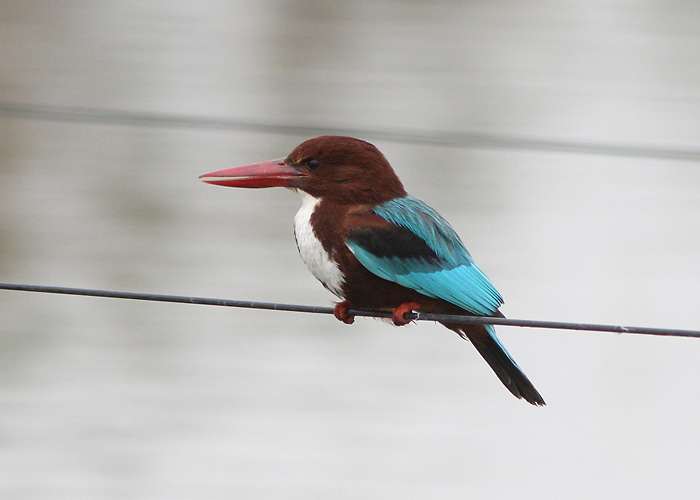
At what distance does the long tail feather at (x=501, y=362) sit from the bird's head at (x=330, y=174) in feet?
1.25

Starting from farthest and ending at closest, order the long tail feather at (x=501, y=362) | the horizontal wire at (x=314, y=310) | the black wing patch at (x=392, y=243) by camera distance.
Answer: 1. the long tail feather at (x=501, y=362)
2. the black wing patch at (x=392, y=243)
3. the horizontal wire at (x=314, y=310)

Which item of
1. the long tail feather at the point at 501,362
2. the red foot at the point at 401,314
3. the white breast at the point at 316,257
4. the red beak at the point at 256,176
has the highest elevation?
the red beak at the point at 256,176

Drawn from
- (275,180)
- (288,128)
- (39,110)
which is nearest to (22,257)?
(39,110)

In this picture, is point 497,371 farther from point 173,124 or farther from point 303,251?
point 173,124

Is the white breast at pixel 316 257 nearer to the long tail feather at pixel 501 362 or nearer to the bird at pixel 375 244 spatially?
the bird at pixel 375 244

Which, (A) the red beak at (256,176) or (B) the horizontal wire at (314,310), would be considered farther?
(A) the red beak at (256,176)

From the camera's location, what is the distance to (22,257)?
290 centimetres

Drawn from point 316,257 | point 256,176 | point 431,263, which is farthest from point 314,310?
point 256,176

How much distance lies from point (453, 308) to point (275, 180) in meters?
0.53

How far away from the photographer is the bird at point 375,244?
2.00 metres

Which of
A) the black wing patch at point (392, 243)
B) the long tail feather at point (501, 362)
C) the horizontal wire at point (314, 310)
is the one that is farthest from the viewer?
the long tail feather at point (501, 362)

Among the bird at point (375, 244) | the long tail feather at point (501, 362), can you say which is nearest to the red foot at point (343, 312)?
the bird at point (375, 244)

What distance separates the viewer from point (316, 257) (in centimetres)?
203

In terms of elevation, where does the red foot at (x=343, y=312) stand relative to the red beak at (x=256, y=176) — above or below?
below
